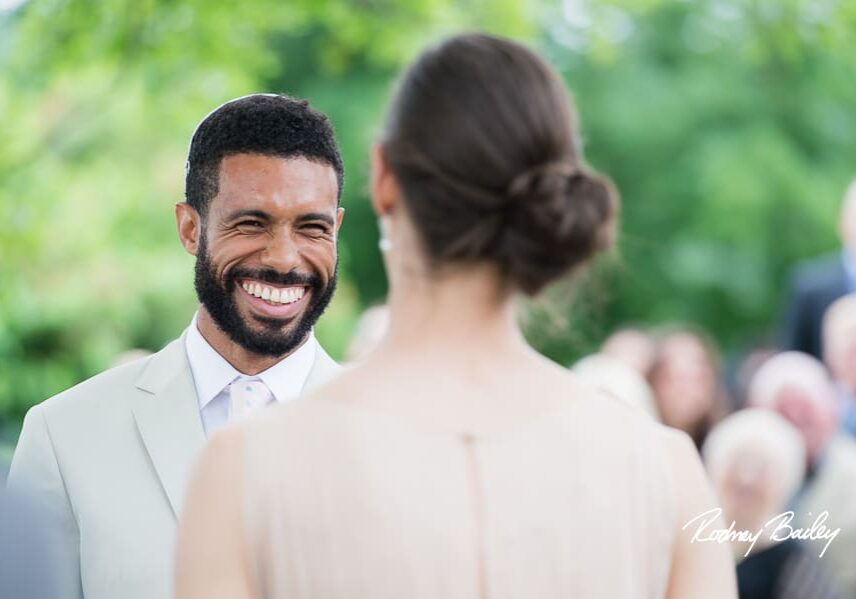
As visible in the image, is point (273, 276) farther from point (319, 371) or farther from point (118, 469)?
point (118, 469)

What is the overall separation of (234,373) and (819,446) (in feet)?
14.8

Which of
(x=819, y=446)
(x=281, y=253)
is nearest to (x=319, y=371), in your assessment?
(x=281, y=253)

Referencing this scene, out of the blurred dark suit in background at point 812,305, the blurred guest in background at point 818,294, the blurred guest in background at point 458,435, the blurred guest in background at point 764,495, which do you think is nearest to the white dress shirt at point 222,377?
the blurred guest in background at point 458,435

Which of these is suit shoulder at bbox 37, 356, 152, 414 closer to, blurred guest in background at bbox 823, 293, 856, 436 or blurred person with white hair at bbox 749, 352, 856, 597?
blurred person with white hair at bbox 749, 352, 856, 597

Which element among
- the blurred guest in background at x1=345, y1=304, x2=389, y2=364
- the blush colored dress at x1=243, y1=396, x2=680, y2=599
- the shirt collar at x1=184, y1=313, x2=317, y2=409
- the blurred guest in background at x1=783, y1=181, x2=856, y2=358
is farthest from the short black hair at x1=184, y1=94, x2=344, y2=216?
the blurred guest in background at x1=783, y1=181, x2=856, y2=358

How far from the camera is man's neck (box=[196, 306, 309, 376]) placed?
9.99 ft

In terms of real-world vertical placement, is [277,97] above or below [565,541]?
above

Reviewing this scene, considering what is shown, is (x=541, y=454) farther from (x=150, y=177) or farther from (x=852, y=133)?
(x=852, y=133)

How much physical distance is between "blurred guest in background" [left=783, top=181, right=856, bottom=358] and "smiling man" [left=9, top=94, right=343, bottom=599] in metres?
5.35

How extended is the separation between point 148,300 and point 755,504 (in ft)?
18.0

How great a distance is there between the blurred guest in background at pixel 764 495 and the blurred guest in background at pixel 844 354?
22.1 inches

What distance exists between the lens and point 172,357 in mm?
3111

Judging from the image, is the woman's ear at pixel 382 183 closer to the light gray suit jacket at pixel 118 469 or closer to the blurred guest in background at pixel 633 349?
the light gray suit jacket at pixel 118 469

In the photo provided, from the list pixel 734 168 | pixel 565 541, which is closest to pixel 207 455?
pixel 565 541
